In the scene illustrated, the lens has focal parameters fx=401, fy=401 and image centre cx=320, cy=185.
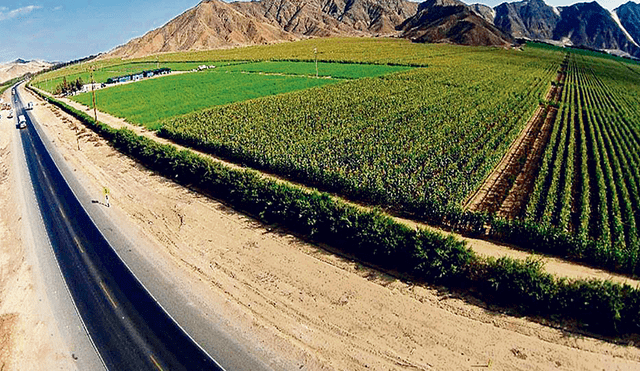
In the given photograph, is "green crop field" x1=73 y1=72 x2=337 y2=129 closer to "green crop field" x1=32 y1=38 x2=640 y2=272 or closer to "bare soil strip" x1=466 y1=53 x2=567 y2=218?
"green crop field" x1=32 y1=38 x2=640 y2=272

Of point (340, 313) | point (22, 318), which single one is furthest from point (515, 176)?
point (22, 318)

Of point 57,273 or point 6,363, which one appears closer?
point 6,363

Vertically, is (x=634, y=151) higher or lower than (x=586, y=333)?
higher

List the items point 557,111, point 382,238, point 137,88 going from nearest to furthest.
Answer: point 382,238 → point 557,111 → point 137,88

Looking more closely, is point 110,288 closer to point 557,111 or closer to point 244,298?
point 244,298

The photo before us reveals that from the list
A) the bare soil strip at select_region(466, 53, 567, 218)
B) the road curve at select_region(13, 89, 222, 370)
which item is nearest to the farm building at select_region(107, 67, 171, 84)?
the road curve at select_region(13, 89, 222, 370)

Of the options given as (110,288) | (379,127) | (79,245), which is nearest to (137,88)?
(379,127)

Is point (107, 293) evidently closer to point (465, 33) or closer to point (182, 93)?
point (182, 93)

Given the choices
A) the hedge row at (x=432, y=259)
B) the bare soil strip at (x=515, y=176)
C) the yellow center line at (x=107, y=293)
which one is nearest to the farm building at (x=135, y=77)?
the hedge row at (x=432, y=259)
